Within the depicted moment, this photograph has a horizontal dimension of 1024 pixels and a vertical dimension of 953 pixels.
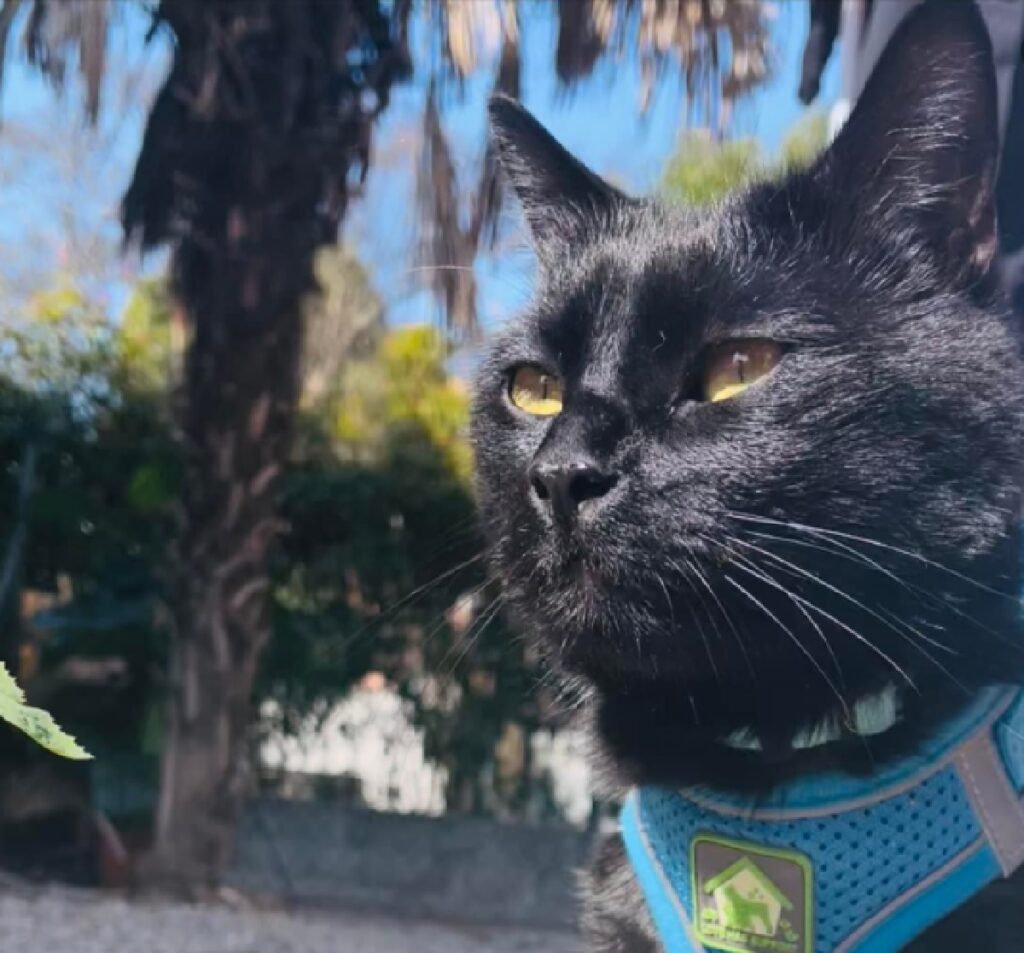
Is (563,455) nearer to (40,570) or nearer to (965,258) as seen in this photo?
(965,258)

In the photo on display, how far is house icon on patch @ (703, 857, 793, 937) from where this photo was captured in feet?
3.06

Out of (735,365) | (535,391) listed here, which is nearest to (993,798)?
(735,365)

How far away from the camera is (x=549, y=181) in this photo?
4.25ft

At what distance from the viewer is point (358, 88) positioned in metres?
3.78

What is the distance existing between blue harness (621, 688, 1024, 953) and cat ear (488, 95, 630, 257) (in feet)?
2.05

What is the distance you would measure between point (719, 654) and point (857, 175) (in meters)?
0.47

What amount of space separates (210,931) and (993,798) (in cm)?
310

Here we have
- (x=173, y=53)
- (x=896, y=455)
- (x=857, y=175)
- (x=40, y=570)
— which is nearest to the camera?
(x=896, y=455)

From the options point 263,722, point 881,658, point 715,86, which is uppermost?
point 715,86

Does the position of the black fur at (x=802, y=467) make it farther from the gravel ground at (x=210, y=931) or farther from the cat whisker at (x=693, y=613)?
the gravel ground at (x=210, y=931)

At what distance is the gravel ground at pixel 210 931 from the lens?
3.21 meters

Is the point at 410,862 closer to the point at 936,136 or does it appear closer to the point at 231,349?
the point at 231,349

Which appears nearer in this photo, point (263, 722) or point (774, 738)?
point (774, 738)

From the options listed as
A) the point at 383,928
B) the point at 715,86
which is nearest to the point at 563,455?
the point at 715,86
